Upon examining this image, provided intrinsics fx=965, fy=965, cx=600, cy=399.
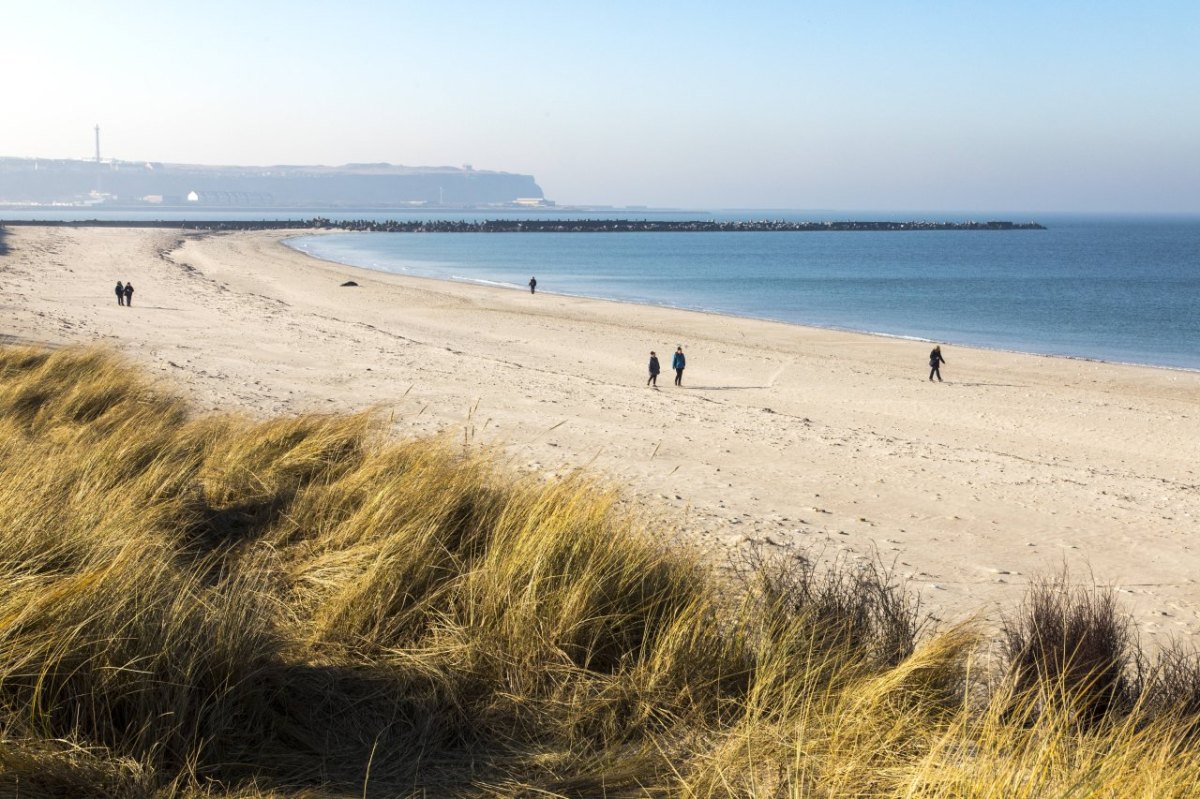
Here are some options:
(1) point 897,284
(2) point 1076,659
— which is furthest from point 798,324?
(2) point 1076,659

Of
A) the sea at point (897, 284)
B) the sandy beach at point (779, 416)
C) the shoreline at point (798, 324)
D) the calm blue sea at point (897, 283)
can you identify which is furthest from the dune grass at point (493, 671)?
the calm blue sea at point (897, 283)

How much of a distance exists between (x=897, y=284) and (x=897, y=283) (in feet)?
2.95

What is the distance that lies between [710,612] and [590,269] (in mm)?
70902

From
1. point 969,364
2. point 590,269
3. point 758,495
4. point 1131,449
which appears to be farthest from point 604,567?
point 590,269

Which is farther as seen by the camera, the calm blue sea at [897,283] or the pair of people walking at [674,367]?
the calm blue sea at [897,283]

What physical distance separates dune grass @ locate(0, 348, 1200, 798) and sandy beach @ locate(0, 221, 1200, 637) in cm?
172

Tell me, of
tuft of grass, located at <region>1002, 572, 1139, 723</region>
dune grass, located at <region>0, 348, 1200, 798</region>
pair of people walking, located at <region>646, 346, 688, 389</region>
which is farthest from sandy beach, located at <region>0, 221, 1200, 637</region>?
dune grass, located at <region>0, 348, 1200, 798</region>

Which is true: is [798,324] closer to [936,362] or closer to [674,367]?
[936,362]

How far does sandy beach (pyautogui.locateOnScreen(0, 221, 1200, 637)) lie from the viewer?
840 cm

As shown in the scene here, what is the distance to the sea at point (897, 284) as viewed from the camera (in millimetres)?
38219

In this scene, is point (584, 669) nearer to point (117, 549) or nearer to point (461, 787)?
point (461, 787)

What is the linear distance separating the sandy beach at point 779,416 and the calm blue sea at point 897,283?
7749 millimetres

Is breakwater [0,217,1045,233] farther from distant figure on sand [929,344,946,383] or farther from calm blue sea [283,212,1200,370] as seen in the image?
distant figure on sand [929,344,946,383]

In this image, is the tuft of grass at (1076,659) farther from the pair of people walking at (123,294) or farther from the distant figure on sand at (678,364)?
the pair of people walking at (123,294)
